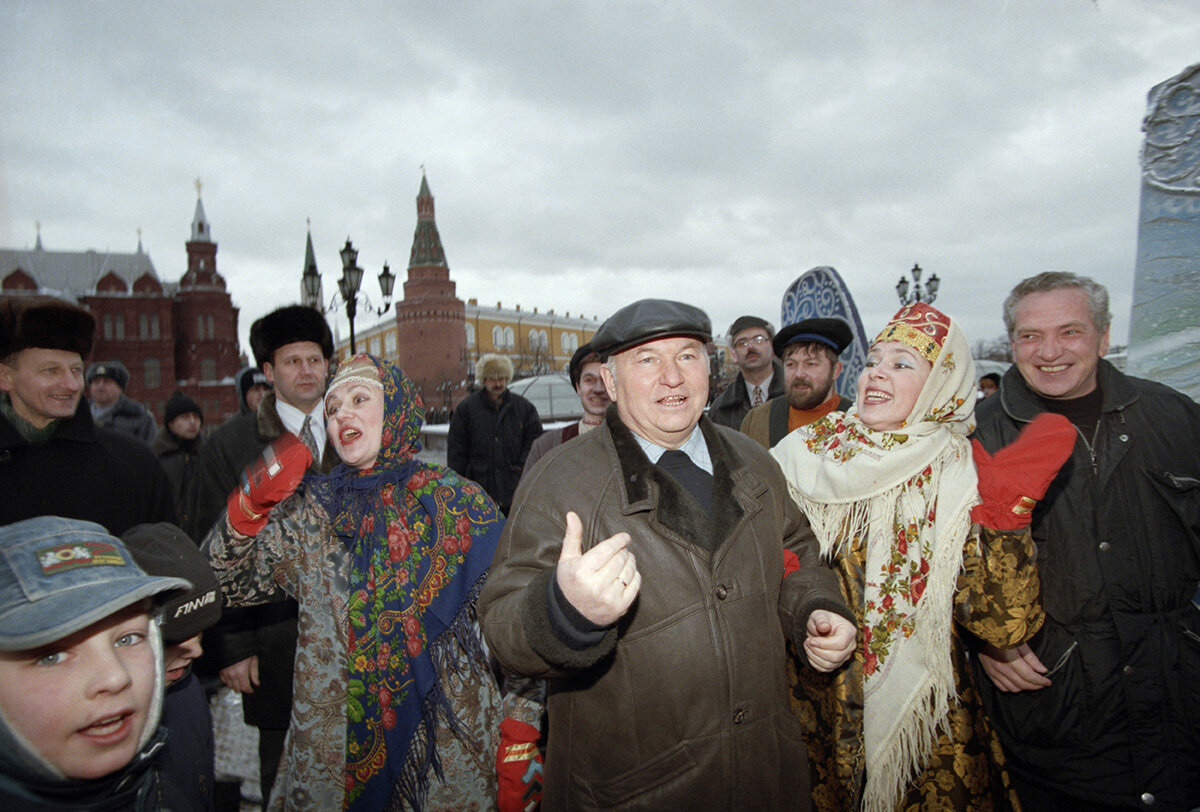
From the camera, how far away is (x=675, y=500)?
5.48 feet

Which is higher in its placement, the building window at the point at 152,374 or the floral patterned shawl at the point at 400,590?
the building window at the point at 152,374

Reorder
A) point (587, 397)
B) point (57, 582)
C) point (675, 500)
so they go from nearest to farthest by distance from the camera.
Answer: point (57, 582) < point (675, 500) < point (587, 397)

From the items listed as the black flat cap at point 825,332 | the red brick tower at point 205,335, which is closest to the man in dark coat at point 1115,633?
the black flat cap at point 825,332

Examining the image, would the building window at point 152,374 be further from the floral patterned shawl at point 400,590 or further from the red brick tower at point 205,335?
the floral patterned shawl at point 400,590

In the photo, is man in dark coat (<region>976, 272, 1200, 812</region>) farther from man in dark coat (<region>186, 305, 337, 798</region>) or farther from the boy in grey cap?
man in dark coat (<region>186, 305, 337, 798</region>)

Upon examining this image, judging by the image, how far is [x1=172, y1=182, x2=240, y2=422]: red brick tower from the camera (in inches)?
1750

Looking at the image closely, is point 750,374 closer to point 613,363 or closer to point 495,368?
point 495,368

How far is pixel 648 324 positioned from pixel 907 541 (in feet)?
3.87

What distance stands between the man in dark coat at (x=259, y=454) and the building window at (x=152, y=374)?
47.7 metres

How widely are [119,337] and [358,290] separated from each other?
43393 mm

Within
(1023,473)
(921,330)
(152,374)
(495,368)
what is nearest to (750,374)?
(495,368)

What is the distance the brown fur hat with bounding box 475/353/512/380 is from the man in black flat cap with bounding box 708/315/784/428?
1.89m

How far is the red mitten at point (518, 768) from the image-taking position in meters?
1.74

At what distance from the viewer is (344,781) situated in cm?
214
